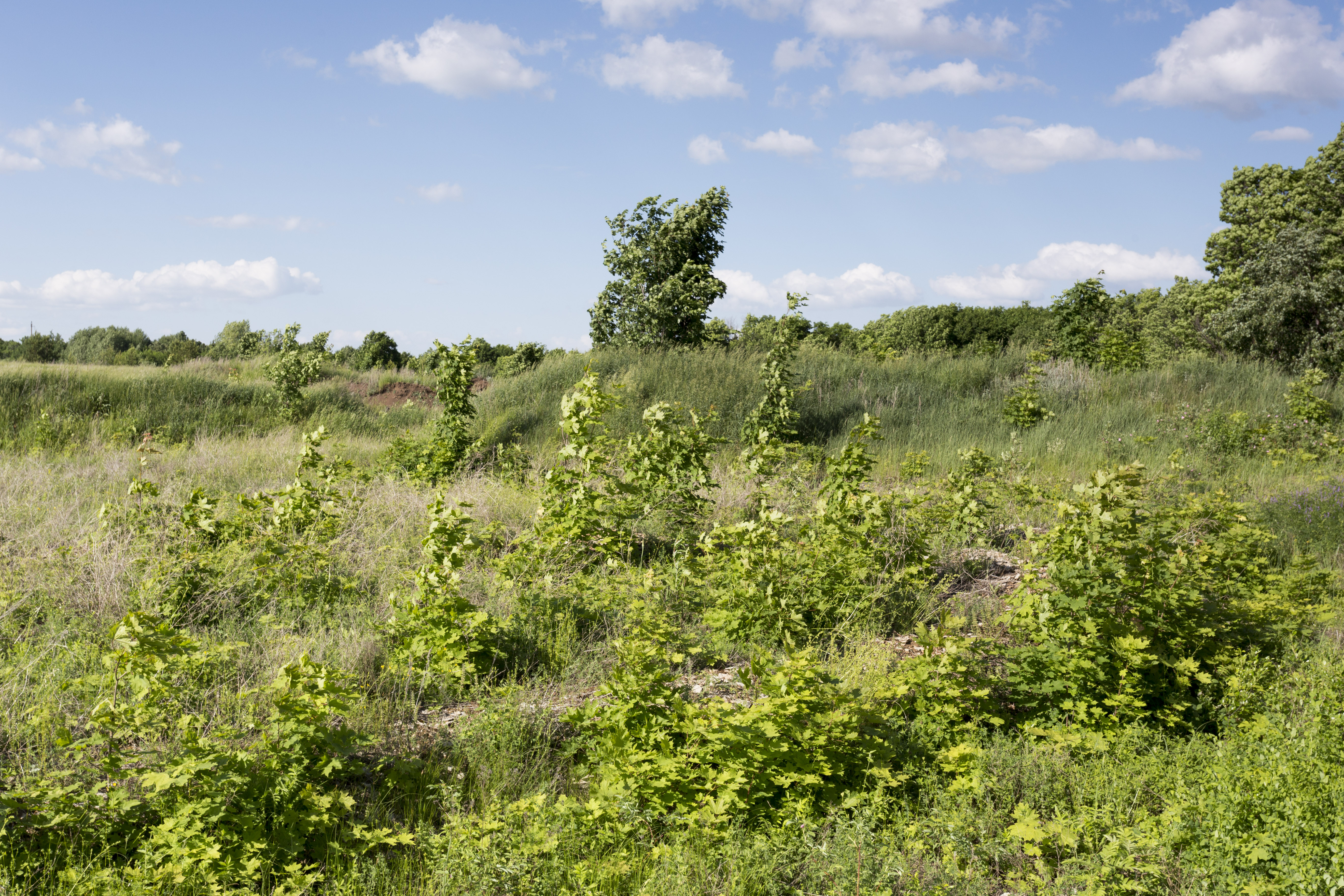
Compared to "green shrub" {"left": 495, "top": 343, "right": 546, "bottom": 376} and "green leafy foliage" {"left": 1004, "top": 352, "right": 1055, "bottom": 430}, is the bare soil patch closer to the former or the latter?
"green shrub" {"left": 495, "top": 343, "right": 546, "bottom": 376}

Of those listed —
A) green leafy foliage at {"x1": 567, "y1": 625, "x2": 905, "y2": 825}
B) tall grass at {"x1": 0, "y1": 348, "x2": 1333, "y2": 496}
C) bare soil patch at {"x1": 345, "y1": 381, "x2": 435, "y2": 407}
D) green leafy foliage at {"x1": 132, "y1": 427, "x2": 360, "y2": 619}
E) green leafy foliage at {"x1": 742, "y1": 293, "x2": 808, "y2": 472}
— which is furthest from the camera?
bare soil patch at {"x1": 345, "y1": 381, "x2": 435, "y2": 407}

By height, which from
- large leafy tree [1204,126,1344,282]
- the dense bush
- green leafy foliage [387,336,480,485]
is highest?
large leafy tree [1204,126,1344,282]

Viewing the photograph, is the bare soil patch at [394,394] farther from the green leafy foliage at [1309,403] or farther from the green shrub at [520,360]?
the green leafy foliage at [1309,403]

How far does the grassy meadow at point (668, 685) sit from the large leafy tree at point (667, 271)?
754 centimetres

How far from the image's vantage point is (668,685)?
4.19m

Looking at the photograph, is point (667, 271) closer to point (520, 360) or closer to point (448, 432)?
point (448, 432)

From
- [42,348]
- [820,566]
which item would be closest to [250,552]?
[820,566]

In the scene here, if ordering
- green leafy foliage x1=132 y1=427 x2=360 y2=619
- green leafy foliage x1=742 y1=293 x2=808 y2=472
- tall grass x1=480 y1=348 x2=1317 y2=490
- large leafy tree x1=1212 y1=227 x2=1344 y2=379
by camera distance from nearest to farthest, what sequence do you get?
green leafy foliage x1=132 y1=427 x2=360 y2=619 < green leafy foliage x1=742 y1=293 x2=808 y2=472 < tall grass x1=480 y1=348 x2=1317 y2=490 < large leafy tree x1=1212 y1=227 x2=1344 y2=379

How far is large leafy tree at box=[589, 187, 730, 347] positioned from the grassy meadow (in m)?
7.54

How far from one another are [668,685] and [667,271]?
12.1m

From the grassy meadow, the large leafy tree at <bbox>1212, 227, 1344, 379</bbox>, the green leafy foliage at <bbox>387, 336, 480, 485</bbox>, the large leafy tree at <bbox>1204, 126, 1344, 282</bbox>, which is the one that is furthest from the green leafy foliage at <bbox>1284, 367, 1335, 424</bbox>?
the green leafy foliage at <bbox>387, 336, 480, 485</bbox>

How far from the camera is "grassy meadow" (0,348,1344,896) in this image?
2842 mm

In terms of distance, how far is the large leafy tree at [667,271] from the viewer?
15055 mm

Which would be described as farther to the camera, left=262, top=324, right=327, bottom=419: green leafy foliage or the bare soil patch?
the bare soil patch
